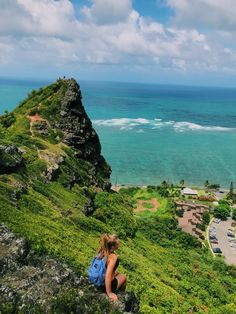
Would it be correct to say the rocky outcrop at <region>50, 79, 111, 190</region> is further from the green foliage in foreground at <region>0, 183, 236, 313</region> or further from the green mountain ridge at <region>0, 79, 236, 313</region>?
the green foliage in foreground at <region>0, 183, 236, 313</region>

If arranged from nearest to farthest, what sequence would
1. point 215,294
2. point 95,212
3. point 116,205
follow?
point 215,294
point 95,212
point 116,205

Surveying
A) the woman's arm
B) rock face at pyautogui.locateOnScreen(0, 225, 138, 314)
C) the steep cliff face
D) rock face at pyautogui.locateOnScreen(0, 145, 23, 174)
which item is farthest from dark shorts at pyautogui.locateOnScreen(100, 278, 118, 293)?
the steep cliff face

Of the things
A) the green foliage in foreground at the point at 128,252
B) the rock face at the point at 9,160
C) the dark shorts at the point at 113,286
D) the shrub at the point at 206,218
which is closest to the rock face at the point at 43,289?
the dark shorts at the point at 113,286

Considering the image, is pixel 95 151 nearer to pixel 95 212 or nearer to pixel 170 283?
pixel 95 212

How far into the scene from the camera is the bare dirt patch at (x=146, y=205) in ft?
314

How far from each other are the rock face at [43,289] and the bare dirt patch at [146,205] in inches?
3059

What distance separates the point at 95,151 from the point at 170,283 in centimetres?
3144

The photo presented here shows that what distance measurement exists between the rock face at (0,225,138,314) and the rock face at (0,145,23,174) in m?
23.4

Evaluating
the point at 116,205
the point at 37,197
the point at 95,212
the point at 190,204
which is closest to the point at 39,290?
the point at 37,197

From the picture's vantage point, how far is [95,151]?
6519cm

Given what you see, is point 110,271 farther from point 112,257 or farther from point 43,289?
point 43,289

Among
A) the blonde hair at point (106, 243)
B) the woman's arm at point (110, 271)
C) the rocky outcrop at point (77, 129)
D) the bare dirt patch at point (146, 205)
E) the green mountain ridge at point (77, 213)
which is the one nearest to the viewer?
the blonde hair at point (106, 243)

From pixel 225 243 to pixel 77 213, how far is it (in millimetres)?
49724

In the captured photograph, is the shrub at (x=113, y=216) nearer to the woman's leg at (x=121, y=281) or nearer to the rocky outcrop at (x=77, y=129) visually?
the rocky outcrop at (x=77, y=129)
